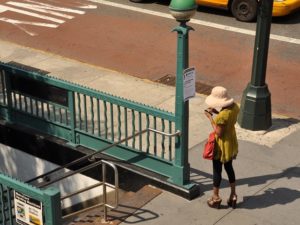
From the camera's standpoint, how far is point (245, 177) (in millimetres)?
8883

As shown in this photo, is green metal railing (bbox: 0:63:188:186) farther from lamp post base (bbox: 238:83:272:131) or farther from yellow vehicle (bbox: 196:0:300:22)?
yellow vehicle (bbox: 196:0:300:22)

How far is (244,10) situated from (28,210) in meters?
11.3

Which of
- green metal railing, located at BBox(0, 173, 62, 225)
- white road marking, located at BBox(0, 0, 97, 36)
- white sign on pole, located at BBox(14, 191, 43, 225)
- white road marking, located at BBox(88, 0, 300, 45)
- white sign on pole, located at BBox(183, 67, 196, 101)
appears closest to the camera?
green metal railing, located at BBox(0, 173, 62, 225)

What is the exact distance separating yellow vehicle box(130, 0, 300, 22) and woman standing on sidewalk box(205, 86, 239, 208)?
8280 mm

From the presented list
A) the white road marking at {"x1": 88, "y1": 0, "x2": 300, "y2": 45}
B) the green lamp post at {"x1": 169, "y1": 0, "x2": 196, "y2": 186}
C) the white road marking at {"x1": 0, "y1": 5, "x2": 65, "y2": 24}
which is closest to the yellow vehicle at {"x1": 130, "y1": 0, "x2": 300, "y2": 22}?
the white road marking at {"x1": 88, "y1": 0, "x2": 300, "y2": 45}

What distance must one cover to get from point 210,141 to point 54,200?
2746 mm

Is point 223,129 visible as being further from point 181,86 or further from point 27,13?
point 27,13

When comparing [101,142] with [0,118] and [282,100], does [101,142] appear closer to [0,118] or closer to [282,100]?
[0,118]

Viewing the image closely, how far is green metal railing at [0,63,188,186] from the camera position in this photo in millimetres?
8750

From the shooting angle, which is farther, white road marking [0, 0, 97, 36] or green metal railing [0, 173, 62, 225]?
white road marking [0, 0, 97, 36]

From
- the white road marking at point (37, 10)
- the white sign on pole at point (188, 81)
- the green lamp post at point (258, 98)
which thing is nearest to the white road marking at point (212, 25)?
the white road marking at point (37, 10)

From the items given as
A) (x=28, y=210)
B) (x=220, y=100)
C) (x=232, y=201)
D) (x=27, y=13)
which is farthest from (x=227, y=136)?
(x=27, y=13)

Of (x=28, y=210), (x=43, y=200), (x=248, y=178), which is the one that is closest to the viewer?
(x=43, y=200)

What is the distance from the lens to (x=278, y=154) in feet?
31.2
